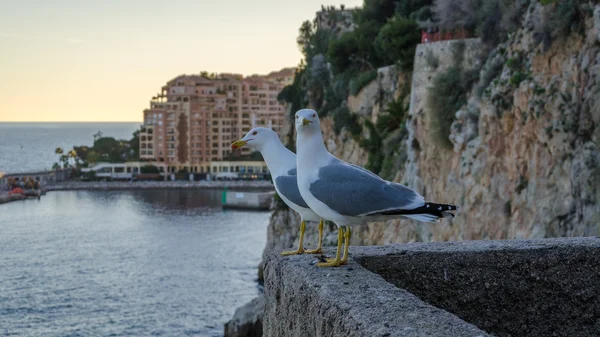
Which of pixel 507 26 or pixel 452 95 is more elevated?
pixel 507 26

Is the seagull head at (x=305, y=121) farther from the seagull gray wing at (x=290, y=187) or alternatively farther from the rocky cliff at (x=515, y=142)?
the rocky cliff at (x=515, y=142)

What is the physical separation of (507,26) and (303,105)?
22.6 meters

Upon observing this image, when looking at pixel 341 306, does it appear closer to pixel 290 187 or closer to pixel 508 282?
pixel 508 282

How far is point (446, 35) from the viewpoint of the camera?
19906 millimetres

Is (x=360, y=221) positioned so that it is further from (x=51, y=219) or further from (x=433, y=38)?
(x=51, y=219)

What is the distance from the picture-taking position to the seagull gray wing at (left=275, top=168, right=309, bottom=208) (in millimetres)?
4734

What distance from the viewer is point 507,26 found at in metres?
16.4

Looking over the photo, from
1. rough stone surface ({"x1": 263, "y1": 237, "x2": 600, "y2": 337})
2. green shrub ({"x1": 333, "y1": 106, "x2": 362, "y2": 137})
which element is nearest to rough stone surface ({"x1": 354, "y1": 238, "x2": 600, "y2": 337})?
rough stone surface ({"x1": 263, "y1": 237, "x2": 600, "y2": 337})

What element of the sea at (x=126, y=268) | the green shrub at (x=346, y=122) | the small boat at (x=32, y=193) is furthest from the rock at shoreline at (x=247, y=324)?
the small boat at (x=32, y=193)

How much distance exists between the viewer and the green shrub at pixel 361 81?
2721cm

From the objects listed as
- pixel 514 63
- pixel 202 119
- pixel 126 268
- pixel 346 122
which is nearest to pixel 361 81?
pixel 346 122

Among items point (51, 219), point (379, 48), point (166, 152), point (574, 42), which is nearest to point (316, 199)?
point (574, 42)

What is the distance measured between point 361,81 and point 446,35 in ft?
26.2

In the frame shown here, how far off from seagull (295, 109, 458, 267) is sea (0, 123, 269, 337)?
21502 millimetres
